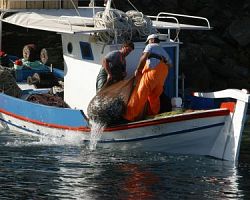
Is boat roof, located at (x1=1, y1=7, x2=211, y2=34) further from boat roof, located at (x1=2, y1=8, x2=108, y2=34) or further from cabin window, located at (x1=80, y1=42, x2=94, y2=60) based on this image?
cabin window, located at (x1=80, y1=42, x2=94, y2=60)

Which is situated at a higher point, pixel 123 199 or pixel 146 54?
pixel 146 54

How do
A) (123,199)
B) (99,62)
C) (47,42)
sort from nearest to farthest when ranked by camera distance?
(123,199)
(99,62)
(47,42)

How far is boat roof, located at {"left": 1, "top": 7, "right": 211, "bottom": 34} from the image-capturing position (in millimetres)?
22344

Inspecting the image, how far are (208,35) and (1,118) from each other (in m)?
12.6

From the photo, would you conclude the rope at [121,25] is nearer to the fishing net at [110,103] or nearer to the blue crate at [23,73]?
the fishing net at [110,103]

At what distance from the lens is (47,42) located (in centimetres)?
3431

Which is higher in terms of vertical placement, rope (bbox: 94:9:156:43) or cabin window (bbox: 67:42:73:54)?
rope (bbox: 94:9:156:43)

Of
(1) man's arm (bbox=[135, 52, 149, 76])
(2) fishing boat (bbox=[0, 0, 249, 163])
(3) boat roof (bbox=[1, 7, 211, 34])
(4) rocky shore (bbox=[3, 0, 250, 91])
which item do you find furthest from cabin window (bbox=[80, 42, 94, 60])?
(4) rocky shore (bbox=[3, 0, 250, 91])

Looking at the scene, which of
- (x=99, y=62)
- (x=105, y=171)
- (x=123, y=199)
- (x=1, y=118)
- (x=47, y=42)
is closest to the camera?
(x=123, y=199)

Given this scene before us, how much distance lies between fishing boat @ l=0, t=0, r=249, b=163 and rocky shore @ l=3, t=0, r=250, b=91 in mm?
7878

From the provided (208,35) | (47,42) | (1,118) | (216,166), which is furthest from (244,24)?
(216,166)

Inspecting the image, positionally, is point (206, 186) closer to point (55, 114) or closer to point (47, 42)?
point (55, 114)

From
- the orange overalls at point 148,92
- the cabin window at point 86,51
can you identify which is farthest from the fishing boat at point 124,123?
the orange overalls at point 148,92

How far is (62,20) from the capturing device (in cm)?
2275
